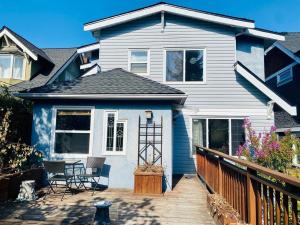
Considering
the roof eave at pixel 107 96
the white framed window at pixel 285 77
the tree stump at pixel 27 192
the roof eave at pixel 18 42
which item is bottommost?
the tree stump at pixel 27 192

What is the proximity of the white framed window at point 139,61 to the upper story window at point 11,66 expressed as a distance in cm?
697

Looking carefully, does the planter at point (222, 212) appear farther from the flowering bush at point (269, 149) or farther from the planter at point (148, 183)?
the flowering bush at point (269, 149)

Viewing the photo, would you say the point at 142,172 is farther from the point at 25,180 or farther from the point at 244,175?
the point at 244,175

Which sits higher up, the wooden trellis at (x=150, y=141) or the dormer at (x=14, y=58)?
the dormer at (x=14, y=58)

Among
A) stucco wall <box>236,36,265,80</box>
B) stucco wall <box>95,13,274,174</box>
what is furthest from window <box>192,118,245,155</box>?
stucco wall <box>236,36,265,80</box>

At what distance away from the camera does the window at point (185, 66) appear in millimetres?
10047

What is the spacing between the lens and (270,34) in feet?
33.0

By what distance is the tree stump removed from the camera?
569 cm

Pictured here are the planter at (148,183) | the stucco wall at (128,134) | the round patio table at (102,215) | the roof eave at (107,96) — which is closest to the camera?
the round patio table at (102,215)

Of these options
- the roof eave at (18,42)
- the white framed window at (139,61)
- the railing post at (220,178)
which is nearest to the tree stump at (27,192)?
the railing post at (220,178)

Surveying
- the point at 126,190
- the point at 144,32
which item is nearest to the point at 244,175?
the point at 126,190

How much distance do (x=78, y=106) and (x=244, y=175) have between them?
551cm

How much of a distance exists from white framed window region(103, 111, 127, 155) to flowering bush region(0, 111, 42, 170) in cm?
205

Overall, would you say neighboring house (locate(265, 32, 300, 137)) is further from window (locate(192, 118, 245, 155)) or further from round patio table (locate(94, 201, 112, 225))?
round patio table (locate(94, 201, 112, 225))
